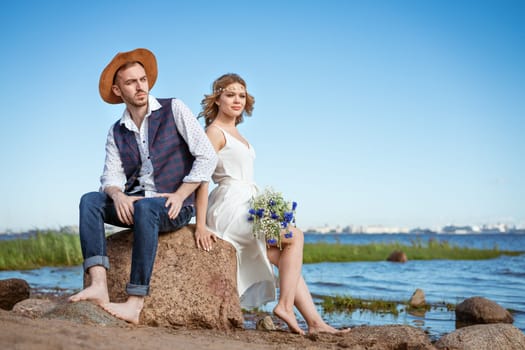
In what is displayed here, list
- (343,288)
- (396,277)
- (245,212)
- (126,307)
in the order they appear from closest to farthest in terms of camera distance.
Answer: (126,307)
(245,212)
(343,288)
(396,277)

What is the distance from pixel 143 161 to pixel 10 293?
4.00m

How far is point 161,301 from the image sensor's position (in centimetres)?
468

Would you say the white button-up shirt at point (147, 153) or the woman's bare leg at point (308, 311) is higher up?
the white button-up shirt at point (147, 153)

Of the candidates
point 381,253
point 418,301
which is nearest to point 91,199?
point 418,301

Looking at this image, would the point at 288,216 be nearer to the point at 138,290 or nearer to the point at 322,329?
the point at 322,329

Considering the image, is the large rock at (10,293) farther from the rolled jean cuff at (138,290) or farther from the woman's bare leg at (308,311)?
the woman's bare leg at (308,311)

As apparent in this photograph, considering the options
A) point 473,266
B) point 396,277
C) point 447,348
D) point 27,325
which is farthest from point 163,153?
point 473,266

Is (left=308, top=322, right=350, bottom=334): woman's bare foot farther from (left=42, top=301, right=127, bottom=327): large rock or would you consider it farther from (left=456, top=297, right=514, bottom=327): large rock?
(left=456, top=297, right=514, bottom=327): large rock

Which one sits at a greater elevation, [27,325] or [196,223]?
[196,223]

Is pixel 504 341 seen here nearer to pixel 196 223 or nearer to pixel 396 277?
pixel 196 223

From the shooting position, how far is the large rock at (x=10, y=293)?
24.6ft

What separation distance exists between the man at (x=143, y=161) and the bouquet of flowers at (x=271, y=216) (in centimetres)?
56

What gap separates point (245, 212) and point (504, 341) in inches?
114

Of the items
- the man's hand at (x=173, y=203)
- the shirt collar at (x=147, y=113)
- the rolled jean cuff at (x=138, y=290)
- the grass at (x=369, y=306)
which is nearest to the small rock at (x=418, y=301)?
the grass at (x=369, y=306)
